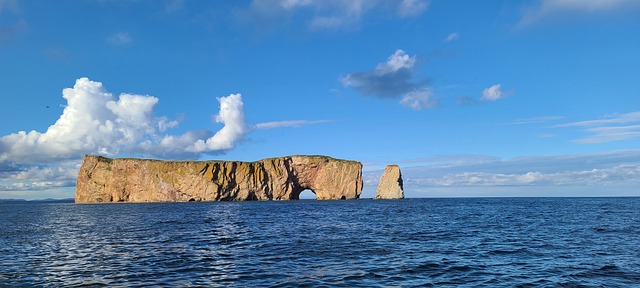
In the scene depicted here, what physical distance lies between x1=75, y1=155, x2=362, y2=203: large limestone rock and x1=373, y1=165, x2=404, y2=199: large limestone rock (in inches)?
1202

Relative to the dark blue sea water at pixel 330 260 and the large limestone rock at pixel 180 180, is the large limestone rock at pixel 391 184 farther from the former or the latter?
the dark blue sea water at pixel 330 260

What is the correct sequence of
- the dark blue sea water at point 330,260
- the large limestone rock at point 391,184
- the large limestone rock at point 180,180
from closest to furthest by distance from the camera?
the dark blue sea water at point 330,260
the large limestone rock at point 180,180
the large limestone rock at point 391,184

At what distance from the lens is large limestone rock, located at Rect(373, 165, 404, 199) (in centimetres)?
15638

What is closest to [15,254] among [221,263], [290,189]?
[221,263]

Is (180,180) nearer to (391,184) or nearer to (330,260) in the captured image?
(391,184)

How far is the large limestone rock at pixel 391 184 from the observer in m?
156

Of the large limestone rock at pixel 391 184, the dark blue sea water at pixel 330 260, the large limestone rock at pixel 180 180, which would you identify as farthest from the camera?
the large limestone rock at pixel 391 184

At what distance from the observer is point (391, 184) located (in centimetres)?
15825


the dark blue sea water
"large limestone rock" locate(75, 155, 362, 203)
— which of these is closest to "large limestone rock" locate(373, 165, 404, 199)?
"large limestone rock" locate(75, 155, 362, 203)

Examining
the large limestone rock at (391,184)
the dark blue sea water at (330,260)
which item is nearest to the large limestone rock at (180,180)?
the large limestone rock at (391,184)

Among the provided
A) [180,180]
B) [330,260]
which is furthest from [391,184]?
[330,260]

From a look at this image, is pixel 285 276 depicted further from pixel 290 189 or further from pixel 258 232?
pixel 290 189

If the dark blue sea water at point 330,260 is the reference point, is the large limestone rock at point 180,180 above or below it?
above

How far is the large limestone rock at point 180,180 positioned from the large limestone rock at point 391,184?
30526 mm
